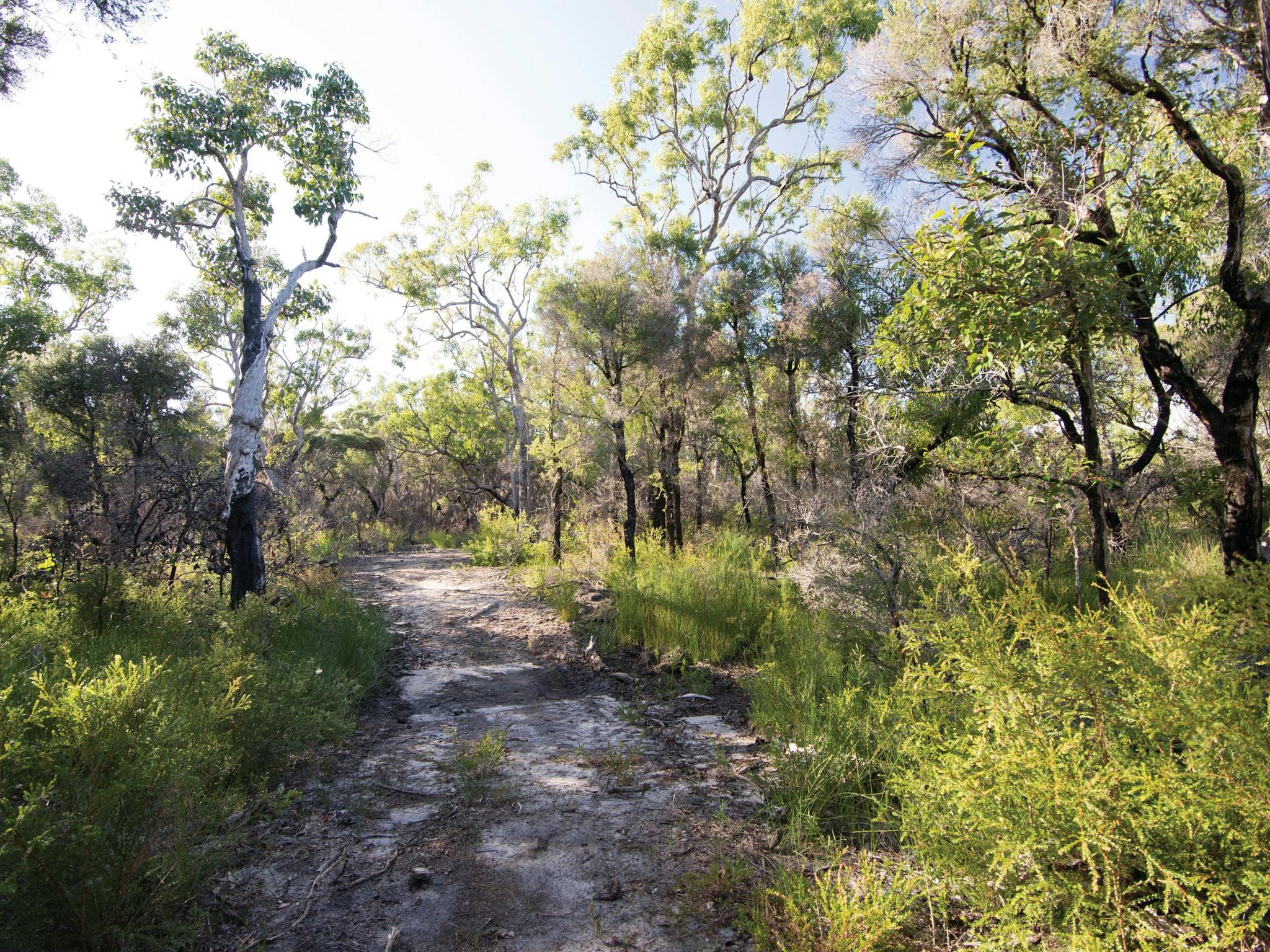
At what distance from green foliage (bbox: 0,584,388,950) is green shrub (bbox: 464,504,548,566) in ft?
30.8

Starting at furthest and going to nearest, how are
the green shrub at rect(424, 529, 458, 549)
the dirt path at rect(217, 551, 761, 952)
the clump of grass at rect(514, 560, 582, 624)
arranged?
the green shrub at rect(424, 529, 458, 549) → the clump of grass at rect(514, 560, 582, 624) → the dirt path at rect(217, 551, 761, 952)

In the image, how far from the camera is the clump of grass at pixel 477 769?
11.1 feet

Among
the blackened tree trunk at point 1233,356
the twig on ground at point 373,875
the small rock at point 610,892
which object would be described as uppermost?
the blackened tree trunk at point 1233,356

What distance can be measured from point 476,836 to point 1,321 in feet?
47.9

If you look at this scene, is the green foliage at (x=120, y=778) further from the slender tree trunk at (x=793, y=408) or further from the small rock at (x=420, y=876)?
the slender tree trunk at (x=793, y=408)

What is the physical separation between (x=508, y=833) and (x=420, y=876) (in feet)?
1.53

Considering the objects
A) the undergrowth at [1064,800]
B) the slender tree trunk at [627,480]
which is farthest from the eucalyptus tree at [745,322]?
the undergrowth at [1064,800]

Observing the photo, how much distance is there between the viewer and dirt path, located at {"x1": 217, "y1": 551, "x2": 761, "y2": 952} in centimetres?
233

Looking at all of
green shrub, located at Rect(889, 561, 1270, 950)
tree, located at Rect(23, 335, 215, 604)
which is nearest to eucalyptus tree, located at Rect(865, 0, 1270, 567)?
green shrub, located at Rect(889, 561, 1270, 950)

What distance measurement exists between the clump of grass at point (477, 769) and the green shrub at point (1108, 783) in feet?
7.44

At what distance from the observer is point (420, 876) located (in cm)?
267

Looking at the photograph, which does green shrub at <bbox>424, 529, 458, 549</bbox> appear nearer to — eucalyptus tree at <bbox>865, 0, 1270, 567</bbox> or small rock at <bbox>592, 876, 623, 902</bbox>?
eucalyptus tree at <bbox>865, 0, 1270, 567</bbox>

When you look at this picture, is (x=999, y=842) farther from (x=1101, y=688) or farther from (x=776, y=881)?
(x=776, y=881)

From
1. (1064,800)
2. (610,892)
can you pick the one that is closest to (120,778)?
(610,892)
